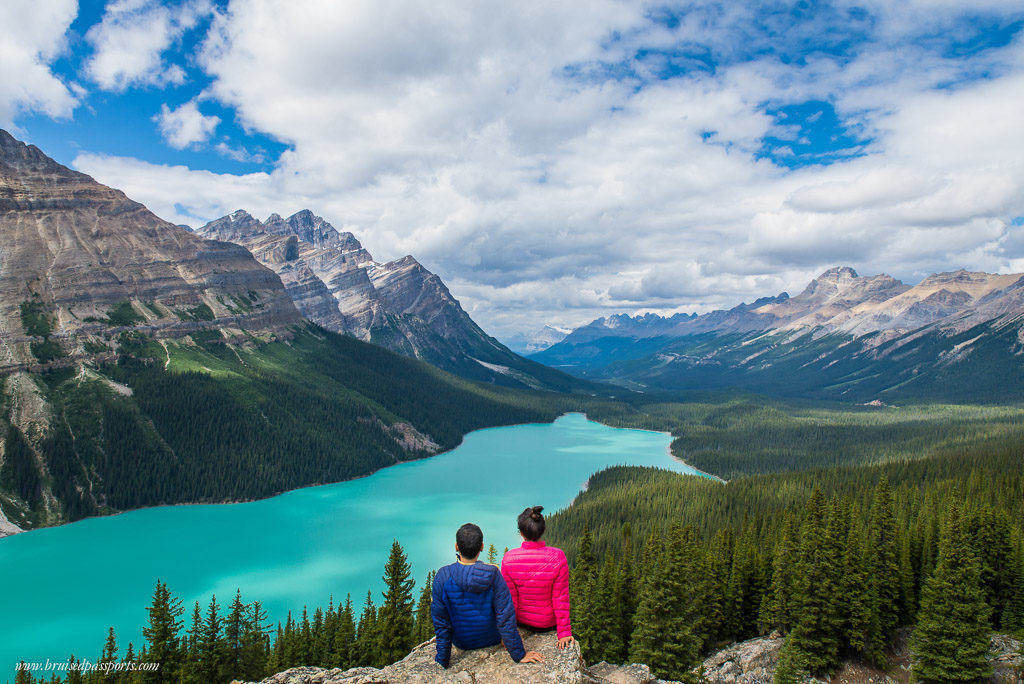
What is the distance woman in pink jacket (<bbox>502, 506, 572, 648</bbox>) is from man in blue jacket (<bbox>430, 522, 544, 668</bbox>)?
0.71m

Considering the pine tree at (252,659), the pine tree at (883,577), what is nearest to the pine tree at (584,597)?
the pine tree at (883,577)

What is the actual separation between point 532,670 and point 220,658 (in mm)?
38090

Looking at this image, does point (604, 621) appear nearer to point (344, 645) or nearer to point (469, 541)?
point (344, 645)

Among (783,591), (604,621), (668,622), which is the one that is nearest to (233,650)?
(604,621)

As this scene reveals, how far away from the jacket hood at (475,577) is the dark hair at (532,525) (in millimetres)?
1056

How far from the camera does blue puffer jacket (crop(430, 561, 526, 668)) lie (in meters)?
10.3

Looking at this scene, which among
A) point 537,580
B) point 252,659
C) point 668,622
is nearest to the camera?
point 537,580

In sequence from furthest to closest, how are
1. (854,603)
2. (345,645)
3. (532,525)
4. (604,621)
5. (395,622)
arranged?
(345,645) < (604,621) < (395,622) < (854,603) < (532,525)

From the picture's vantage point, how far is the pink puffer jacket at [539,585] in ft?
36.7

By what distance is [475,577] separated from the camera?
404 inches

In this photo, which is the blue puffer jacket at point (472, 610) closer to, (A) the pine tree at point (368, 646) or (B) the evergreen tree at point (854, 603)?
(A) the pine tree at point (368, 646)

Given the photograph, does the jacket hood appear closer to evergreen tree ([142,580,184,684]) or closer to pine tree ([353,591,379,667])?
pine tree ([353,591,379,667])

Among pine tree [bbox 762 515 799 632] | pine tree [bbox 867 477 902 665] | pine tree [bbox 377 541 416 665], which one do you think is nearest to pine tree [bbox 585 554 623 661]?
pine tree [bbox 762 515 799 632]

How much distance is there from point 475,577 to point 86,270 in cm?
16776
